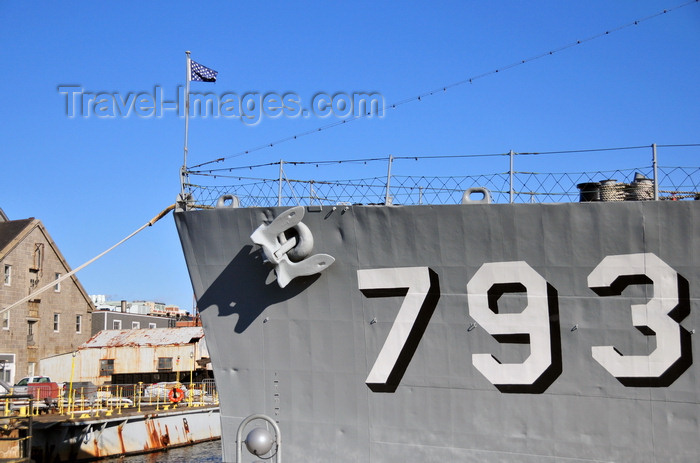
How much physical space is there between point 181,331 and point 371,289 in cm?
2685

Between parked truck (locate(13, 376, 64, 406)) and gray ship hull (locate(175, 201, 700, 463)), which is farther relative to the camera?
parked truck (locate(13, 376, 64, 406))

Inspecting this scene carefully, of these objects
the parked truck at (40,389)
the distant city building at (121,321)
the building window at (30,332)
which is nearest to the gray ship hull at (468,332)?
the parked truck at (40,389)

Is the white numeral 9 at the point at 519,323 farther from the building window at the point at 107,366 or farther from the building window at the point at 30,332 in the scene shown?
the building window at the point at 30,332

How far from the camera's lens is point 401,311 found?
12242mm

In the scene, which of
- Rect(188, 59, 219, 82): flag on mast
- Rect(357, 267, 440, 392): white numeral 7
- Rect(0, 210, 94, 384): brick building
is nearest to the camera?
Rect(357, 267, 440, 392): white numeral 7

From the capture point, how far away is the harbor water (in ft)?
82.9

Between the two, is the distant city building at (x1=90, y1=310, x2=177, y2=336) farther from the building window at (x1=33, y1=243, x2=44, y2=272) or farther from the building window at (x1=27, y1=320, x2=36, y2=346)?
the building window at (x1=33, y1=243, x2=44, y2=272)

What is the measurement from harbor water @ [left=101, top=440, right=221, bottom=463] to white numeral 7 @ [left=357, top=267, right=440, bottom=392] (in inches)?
559

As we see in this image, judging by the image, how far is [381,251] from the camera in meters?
12.3

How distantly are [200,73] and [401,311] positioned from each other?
638cm

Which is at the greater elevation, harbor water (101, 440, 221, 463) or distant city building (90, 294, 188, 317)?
distant city building (90, 294, 188, 317)

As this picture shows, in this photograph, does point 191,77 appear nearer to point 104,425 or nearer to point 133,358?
point 104,425

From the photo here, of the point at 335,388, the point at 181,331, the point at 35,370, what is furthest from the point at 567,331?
the point at 35,370

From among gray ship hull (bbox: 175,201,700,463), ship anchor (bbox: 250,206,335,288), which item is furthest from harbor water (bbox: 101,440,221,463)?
ship anchor (bbox: 250,206,335,288)
